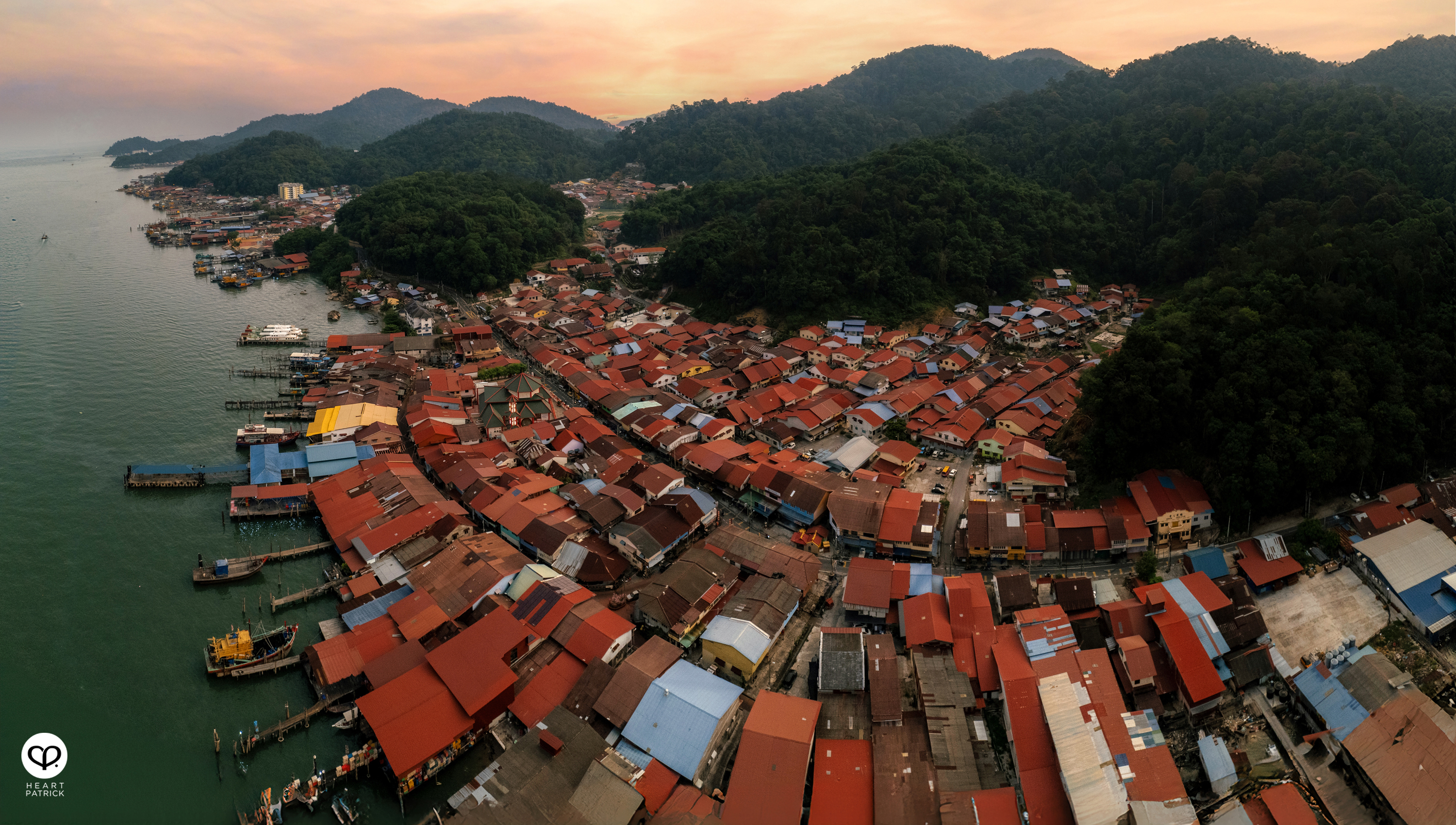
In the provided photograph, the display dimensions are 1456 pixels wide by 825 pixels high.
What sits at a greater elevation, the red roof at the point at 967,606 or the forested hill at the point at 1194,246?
the forested hill at the point at 1194,246

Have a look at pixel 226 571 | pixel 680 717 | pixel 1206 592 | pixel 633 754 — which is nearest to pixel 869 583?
pixel 680 717

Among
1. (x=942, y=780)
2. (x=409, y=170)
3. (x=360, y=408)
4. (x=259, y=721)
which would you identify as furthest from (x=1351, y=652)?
(x=409, y=170)

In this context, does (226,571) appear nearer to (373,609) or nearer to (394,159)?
(373,609)

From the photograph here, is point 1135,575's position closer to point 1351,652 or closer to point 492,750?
point 1351,652

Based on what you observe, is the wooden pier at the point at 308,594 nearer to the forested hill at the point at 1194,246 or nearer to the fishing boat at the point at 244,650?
the fishing boat at the point at 244,650

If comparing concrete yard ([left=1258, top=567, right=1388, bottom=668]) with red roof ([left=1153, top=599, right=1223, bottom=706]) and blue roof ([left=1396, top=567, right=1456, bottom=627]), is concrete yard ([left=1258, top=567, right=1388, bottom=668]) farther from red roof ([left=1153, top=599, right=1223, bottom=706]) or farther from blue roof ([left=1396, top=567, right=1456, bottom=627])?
red roof ([left=1153, top=599, right=1223, bottom=706])

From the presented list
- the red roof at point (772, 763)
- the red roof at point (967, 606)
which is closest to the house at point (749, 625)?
the red roof at point (772, 763)
